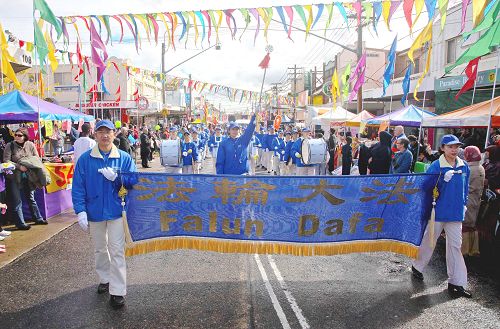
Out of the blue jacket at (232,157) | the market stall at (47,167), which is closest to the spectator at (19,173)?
the market stall at (47,167)

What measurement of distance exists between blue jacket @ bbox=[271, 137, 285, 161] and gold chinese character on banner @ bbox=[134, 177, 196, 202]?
33.4 ft

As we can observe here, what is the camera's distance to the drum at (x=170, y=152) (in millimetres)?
10227

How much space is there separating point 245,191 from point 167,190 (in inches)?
36.1

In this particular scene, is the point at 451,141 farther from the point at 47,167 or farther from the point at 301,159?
the point at 47,167

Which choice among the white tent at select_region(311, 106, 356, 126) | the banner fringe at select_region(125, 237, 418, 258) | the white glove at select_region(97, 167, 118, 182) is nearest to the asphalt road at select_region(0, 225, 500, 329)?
the banner fringe at select_region(125, 237, 418, 258)

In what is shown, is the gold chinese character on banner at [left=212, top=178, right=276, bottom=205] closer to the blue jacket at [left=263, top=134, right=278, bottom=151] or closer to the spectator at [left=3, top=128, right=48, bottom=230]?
the spectator at [left=3, top=128, right=48, bottom=230]

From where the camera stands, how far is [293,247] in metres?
4.52

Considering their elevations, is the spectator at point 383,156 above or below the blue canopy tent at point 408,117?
below

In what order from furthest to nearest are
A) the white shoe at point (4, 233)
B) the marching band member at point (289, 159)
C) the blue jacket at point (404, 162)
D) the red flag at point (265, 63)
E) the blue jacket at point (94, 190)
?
1. the marching band member at point (289, 159)
2. the blue jacket at point (404, 162)
3. the white shoe at point (4, 233)
4. the red flag at point (265, 63)
5. the blue jacket at point (94, 190)

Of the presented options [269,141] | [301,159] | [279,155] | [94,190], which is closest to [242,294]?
[94,190]

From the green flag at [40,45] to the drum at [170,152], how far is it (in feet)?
11.1

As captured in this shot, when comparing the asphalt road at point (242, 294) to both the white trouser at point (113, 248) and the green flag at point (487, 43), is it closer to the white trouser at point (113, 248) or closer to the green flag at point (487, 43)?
the white trouser at point (113, 248)

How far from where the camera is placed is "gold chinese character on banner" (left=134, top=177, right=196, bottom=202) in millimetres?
4531

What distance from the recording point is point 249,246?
178 inches
